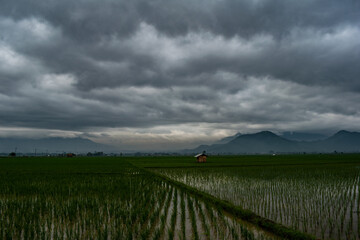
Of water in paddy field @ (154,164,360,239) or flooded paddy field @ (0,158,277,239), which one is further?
water in paddy field @ (154,164,360,239)

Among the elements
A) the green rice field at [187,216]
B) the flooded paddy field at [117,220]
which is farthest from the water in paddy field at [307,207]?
the flooded paddy field at [117,220]

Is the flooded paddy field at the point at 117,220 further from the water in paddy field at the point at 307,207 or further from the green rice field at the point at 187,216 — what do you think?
the water in paddy field at the point at 307,207

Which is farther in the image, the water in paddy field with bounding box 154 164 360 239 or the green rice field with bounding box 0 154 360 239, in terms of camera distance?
the water in paddy field with bounding box 154 164 360 239

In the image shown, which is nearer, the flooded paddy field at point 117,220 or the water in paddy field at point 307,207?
the flooded paddy field at point 117,220

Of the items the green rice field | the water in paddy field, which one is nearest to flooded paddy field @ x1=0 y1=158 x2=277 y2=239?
the green rice field

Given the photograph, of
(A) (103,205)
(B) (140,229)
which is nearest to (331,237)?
(B) (140,229)

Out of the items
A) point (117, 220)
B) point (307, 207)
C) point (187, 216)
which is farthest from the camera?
point (307, 207)

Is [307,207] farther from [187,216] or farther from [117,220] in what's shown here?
[117,220]

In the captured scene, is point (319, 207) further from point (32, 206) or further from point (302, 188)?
point (32, 206)

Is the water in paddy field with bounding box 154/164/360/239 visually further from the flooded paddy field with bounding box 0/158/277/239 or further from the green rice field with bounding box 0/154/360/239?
the flooded paddy field with bounding box 0/158/277/239

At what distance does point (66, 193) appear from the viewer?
10.4 meters

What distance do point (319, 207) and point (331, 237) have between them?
2722 mm

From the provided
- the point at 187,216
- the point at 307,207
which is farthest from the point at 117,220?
the point at 307,207

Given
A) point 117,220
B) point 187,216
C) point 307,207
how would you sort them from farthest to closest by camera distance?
point 307,207 → point 187,216 → point 117,220
